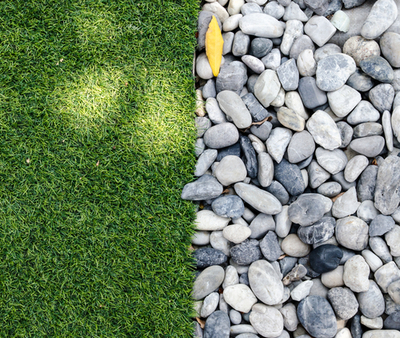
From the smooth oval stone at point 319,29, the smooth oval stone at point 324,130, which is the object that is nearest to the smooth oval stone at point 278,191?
the smooth oval stone at point 324,130

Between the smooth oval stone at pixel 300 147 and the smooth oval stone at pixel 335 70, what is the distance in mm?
323

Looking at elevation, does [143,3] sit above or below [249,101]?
above

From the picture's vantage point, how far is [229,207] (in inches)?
81.5

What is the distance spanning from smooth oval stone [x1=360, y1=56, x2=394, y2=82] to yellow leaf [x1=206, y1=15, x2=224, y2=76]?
86 cm

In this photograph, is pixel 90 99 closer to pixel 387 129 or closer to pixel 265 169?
pixel 265 169

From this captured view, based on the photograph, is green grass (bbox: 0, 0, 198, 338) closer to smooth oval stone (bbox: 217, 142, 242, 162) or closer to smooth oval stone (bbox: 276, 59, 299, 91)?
smooth oval stone (bbox: 217, 142, 242, 162)

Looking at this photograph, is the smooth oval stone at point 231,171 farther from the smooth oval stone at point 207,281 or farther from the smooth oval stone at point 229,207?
the smooth oval stone at point 207,281

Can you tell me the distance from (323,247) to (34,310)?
171cm

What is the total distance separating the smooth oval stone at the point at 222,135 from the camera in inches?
83.4

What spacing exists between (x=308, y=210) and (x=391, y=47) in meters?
1.06

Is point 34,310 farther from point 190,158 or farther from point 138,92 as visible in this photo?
point 138,92

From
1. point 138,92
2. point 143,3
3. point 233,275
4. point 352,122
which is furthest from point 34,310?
point 352,122

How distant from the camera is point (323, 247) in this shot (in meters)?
2.02

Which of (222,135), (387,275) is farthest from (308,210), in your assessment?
(222,135)
